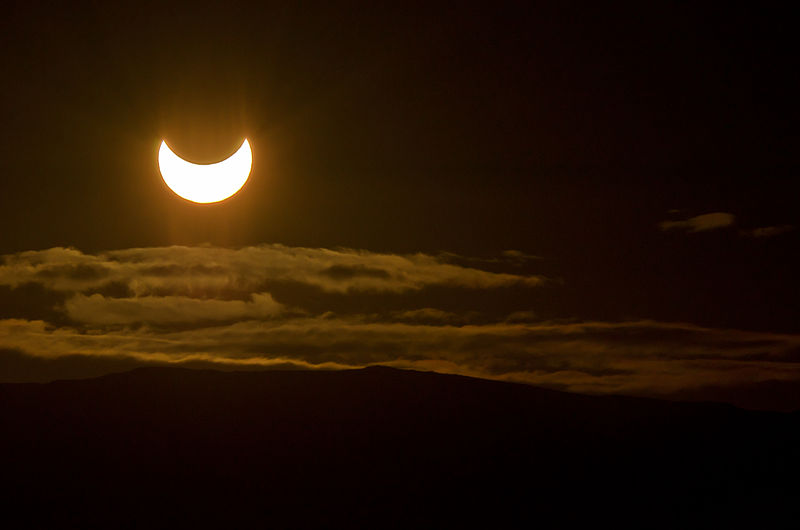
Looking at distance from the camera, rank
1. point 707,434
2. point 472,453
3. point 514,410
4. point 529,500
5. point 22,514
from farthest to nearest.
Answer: point 514,410
point 707,434
point 472,453
point 529,500
point 22,514

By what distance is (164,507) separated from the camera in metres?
44.0

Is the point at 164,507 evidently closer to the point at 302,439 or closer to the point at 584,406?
the point at 302,439

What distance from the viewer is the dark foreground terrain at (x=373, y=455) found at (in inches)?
1735

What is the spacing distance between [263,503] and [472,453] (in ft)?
41.2

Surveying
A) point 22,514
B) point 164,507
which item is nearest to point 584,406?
point 164,507

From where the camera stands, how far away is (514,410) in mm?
59531

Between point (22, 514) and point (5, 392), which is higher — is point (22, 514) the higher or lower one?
the lower one

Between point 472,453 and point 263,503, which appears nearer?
point 263,503

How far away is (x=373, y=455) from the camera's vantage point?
51875 millimetres

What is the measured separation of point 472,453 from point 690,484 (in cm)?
1139

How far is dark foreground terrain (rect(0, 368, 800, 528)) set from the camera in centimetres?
4406

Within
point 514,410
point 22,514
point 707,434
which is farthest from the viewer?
point 514,410

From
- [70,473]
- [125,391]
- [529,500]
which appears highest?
[125,391]

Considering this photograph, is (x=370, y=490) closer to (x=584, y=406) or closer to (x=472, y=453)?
(x=472, y=453)
